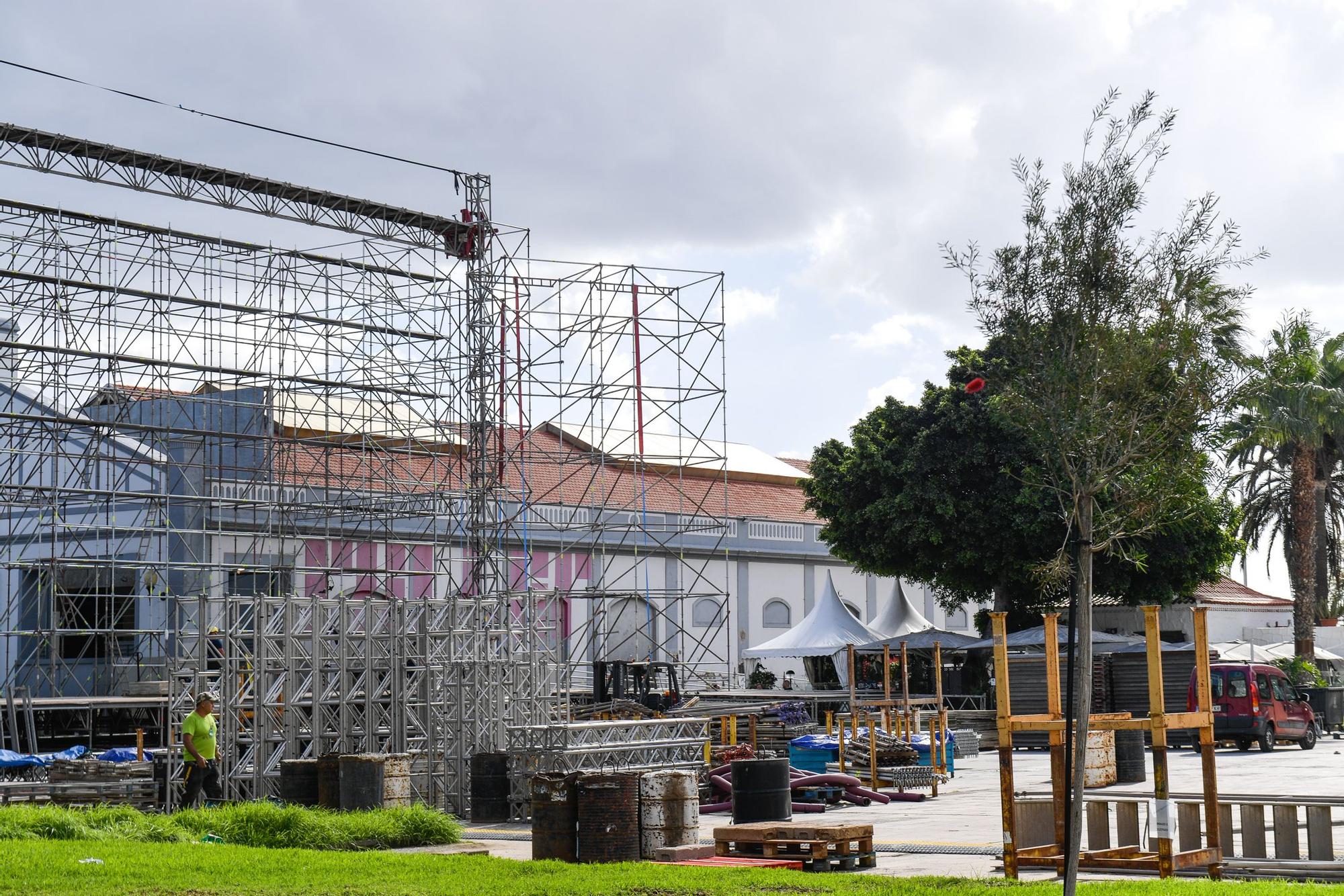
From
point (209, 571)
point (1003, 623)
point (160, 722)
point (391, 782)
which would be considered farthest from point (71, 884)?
point (209, 571)

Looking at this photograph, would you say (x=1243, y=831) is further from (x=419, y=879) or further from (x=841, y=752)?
(x=841, y=752)

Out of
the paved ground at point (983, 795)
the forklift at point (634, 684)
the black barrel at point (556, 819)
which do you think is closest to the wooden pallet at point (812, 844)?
the paved ground at point (983, 795)

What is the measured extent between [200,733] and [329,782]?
175 centimetres

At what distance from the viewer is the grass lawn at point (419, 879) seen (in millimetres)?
11141

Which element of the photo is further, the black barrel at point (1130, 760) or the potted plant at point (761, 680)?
the potted plant at point (761, 680)

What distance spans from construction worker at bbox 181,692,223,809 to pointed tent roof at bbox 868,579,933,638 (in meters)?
27.0

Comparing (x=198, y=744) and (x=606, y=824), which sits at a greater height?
(x=198, y=744)

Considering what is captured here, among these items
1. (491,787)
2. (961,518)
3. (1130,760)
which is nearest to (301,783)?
(491,787)

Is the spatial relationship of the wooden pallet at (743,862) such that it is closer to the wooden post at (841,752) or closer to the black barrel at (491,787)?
the black barrel at (491,787)

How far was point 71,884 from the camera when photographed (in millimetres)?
11898

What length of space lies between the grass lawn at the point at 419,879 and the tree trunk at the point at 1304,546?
103ft

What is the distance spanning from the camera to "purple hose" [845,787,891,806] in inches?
778

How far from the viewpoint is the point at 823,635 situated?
39.5m

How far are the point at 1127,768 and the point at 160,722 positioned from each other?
17770 mm
